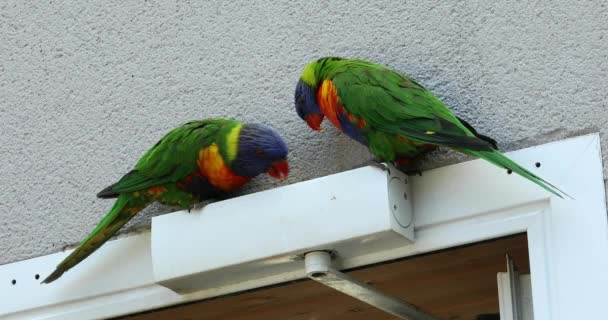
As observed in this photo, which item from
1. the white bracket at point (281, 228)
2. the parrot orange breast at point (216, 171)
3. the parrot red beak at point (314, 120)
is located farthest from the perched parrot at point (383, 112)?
the parrot orange breast at point (216, 171)

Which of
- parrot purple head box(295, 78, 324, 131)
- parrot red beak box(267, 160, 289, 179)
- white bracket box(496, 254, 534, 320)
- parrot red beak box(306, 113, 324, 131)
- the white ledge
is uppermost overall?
parrot purple head box(295, 78, 324, 131)

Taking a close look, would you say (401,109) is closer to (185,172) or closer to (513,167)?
(513,167)

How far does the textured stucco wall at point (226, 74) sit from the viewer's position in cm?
280

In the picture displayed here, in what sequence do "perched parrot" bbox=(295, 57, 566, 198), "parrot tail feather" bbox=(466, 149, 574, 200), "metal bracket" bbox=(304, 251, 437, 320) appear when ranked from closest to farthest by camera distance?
"parrot tail feather" bbox=(466, 149, 574, 200) → "perched parrot" bbox=(295, 57, 566, 198) → "metal bracket" bbox=(304, 251, 437, 320)

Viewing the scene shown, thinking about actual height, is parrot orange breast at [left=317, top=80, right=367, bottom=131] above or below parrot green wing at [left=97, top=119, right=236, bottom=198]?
above

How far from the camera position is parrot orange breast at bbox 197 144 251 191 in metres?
3.10

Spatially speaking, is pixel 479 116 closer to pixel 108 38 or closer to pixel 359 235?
pixel 359 235

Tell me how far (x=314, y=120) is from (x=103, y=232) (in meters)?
0.70

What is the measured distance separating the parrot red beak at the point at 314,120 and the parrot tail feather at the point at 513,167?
483 millimetres

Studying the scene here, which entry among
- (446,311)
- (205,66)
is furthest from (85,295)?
(446,311)

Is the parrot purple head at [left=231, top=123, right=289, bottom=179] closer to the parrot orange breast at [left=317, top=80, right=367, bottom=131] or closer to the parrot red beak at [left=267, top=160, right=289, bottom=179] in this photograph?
the parrot red beak at [left=267, top=160, right=289, bottom=179]

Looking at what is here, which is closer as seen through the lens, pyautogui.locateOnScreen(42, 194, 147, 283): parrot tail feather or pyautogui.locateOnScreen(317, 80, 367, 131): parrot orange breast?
pyautogui.locateOnScreen(317, 80, 367, 131): parrot orange breast

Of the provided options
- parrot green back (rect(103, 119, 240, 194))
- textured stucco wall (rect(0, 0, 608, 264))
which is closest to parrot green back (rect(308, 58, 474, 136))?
textured stucco wall (rect(0, 0, 608, 264))

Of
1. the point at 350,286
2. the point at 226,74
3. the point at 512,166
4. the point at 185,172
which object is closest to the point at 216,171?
the point at 185,172
